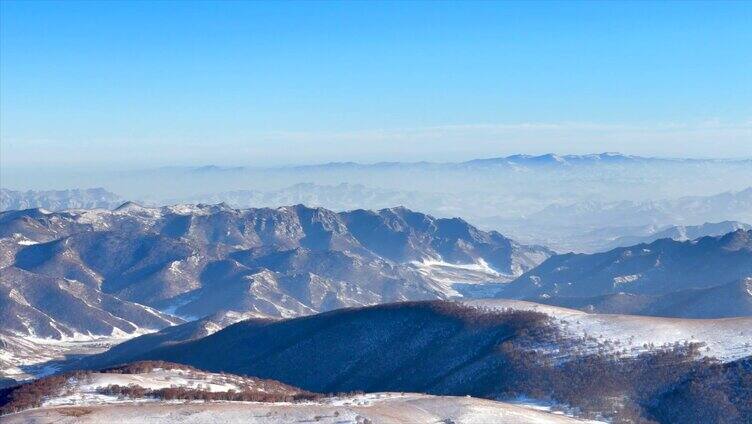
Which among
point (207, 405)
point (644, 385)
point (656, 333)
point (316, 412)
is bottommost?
point (644, 385)

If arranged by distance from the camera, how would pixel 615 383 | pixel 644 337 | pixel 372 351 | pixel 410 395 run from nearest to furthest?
pixel 410 395, pixel 615 383, pixel 644 337, pixel 372 351

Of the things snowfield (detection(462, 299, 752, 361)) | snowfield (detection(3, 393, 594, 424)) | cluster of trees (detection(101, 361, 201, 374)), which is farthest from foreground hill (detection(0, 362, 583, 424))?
snowfield (detection(462, 299, 752, 361))

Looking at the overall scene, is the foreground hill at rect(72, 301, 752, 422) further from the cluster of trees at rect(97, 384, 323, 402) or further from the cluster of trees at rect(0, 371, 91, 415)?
the cluster of trees at rect(0, 371, 91, 415)

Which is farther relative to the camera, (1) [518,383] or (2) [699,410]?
(1) [518,383]

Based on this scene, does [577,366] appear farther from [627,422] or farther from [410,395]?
[410,395]

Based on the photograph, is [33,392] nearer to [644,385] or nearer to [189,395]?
[189,395]

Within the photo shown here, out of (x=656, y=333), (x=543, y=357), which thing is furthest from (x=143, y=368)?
(x=656, y=333)

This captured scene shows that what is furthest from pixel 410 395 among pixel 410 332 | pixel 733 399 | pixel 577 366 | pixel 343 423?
pixel 410 332
